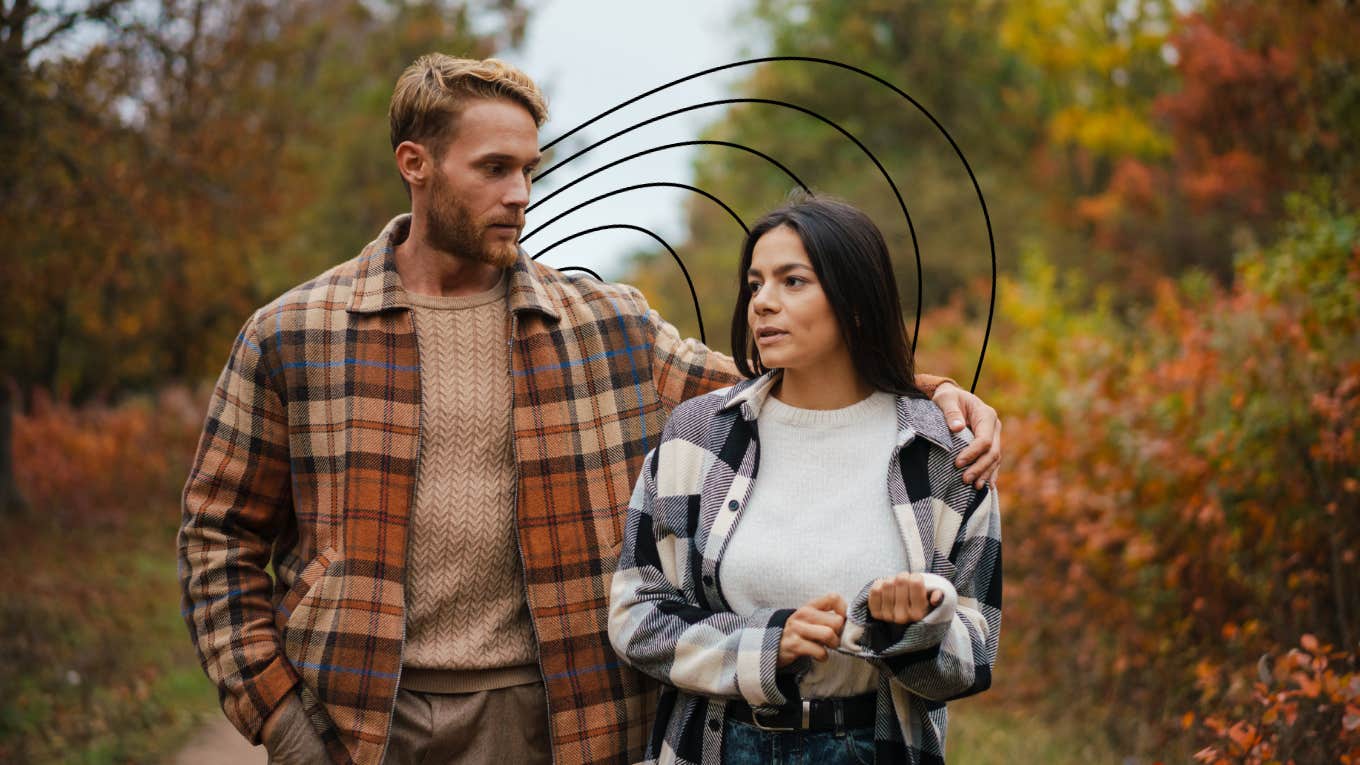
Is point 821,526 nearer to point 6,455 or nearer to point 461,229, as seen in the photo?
point 461,229

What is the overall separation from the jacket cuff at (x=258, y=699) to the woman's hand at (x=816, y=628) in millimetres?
1239

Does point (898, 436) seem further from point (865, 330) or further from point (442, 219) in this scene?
point (442, 219)

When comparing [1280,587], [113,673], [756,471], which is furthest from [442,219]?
[113,673]

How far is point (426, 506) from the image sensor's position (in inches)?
122

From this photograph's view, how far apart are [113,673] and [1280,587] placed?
21.5ft

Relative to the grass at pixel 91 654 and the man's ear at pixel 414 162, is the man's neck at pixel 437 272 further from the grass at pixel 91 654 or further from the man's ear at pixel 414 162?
the grass at pixel 91 654

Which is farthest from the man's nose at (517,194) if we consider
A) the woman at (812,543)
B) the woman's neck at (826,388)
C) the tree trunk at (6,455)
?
the tree trunk at (6,455)

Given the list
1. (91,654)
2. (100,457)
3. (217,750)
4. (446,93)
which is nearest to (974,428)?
(446,93)

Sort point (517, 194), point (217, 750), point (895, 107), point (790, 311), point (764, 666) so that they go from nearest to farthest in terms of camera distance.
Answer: point (764, 666), point (790, 311), point (517, 194), point (217, 750), point (895, 107)

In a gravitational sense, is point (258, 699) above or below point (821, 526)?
below

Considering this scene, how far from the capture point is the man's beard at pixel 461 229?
315cm

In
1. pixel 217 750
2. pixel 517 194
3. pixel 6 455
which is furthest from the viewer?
pixel 6 455

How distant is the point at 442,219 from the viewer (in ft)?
A: 10.5

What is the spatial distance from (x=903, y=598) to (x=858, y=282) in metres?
0.74
